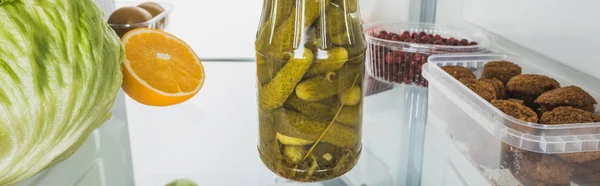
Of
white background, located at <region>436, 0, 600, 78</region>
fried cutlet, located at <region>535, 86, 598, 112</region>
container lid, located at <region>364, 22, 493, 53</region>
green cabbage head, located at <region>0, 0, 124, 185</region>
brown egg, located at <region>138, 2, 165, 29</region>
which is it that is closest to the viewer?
green cabbage head, located at <region>0, 0, 124, 185</region>

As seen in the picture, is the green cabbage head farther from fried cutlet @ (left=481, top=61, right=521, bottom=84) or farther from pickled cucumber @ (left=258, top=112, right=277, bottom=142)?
fried cutlet @ (left=481, top=61, right=521, bottom=84)

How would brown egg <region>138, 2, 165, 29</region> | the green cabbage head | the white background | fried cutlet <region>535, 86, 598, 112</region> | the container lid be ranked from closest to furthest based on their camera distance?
the green cabbage head, fried cutlet <region>535, 86, 598, 112</region>, the white background, the container lid, brown egg <region>138, 2, 165, 29</region>

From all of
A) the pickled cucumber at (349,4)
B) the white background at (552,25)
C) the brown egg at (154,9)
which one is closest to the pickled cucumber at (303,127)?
the pickled cucumber at (349,4)

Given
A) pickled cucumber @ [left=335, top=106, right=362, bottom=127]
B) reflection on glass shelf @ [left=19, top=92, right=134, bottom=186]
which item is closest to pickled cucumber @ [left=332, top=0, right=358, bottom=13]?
pickled cucumber @ [left=335, top=106, right=362, bottom=127]

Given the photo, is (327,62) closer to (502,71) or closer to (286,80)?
(286,80)

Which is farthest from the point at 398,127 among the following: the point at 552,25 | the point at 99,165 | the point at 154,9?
the point at 154,9

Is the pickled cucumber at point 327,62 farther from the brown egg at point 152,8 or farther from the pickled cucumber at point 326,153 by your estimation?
the brown egg at point 152,8

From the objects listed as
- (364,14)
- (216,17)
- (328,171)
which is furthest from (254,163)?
(216,17)
